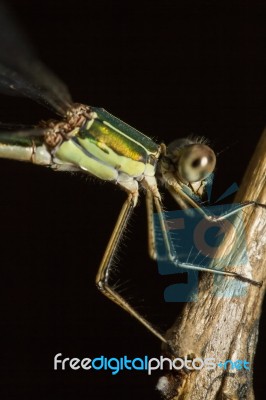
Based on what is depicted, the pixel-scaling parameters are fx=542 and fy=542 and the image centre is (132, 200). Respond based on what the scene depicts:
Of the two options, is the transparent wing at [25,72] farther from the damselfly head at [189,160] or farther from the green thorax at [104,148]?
the damselfly head at [189,160]

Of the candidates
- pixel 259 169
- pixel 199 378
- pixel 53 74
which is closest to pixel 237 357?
pixel 199 378

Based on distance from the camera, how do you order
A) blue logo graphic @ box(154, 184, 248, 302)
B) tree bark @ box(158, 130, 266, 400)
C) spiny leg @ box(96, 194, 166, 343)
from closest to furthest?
tree bark @ box(158, 130, 266, 400) → blue logo graphic @ box(154, 184, 248, 302) → spiny leg @ box(96, 194, 166, 343)

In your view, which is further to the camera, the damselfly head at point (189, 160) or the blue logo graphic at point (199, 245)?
the damselfly head at point (189, 160)

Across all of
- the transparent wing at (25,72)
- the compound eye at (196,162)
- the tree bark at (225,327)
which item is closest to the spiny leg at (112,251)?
the compound eye at (196,162)

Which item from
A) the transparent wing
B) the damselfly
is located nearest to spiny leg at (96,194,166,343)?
the damselfly

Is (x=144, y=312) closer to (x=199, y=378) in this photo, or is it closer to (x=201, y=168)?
(x=199, y=378)

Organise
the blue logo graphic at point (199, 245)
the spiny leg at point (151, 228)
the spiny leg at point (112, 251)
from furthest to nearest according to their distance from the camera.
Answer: the spiny leg at point (151, 228), the spiny leg at point (112, 251), the blue logo graphic at point (199, 245)

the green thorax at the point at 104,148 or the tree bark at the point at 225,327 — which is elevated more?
the green thorax at the point at 104,148

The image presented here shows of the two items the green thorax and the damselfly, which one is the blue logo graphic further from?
the green thorax

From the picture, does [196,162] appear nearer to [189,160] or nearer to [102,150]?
[189,160]
